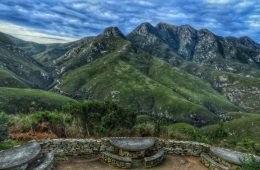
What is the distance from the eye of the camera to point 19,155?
20859 mm

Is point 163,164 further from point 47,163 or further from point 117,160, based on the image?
point 47,163

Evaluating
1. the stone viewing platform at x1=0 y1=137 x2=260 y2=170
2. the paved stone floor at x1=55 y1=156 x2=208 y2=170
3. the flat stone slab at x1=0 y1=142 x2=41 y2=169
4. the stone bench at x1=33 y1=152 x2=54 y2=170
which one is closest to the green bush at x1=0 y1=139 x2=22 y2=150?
the stone viewing platform at x1=0 y1=137 x2=260 y2=170

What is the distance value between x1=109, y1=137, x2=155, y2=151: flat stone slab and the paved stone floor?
1932mm

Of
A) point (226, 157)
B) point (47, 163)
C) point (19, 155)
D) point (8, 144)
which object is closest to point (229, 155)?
point (226, 157)

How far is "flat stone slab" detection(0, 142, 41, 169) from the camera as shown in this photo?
19.2 metres

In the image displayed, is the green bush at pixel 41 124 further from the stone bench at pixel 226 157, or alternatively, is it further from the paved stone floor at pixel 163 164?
the stone bench at pixel 226 157

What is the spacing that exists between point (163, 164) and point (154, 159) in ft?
4.61

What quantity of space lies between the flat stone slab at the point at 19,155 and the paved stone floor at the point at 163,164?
2316 millimetres

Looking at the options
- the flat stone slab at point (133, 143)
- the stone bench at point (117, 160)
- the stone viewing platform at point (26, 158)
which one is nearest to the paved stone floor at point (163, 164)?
the stone bench at point (117, 160)

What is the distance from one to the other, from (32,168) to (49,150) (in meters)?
3.68

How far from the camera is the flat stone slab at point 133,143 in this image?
82.9 feet

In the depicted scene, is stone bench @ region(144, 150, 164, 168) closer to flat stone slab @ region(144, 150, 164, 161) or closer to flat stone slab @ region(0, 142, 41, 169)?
flat stone slab @ region(144, 150, 164, 161)

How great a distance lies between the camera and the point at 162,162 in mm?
26609

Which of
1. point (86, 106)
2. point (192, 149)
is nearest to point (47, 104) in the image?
point (86, 106)
